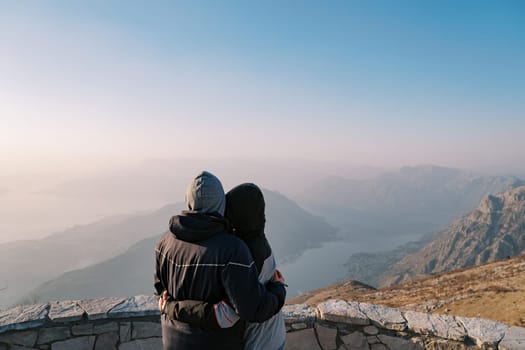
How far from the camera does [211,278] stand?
1.99 meters

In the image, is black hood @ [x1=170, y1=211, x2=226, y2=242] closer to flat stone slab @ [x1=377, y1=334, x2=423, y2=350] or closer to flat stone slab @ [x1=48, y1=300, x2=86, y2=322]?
flat stone slab @ [x1=48, y1=300, x2=86, y2=322]

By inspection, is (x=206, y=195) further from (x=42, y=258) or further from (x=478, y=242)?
(x=42, y=258)

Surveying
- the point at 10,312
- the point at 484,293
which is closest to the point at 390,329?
the point at 10,312

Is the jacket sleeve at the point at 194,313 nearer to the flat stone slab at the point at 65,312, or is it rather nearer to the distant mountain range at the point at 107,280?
the flat stone slab at the point at 65,312

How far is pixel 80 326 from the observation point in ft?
13.1

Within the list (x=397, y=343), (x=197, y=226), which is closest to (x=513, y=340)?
(x=397, y=343)

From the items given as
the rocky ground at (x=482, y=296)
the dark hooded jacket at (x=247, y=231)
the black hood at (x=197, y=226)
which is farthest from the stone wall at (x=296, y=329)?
the rocky ground at (x=482, y=296)

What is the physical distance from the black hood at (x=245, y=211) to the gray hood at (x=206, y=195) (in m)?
0.09

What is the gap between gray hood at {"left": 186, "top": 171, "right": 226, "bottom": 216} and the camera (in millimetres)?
2113

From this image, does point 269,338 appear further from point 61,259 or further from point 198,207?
point 61,259

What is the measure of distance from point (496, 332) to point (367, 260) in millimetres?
172152

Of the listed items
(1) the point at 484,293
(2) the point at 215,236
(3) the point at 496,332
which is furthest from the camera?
(1) the point at 484,293

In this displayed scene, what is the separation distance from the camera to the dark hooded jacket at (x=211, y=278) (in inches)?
76.2

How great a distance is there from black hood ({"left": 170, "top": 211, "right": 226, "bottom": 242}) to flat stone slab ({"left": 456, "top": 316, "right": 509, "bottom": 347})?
141 inches
